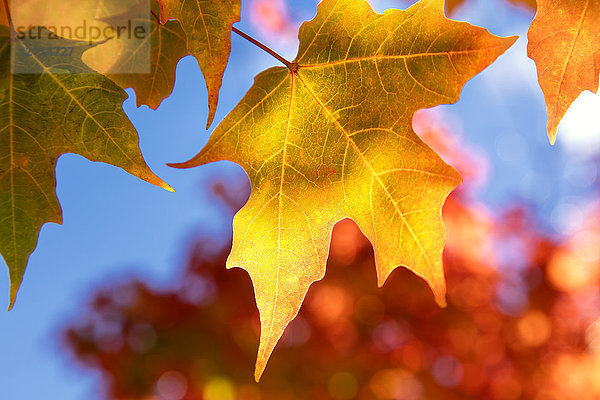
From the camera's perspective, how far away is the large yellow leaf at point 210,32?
0.64m

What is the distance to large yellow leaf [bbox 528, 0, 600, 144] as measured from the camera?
2.40ft

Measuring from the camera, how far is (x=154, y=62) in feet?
3.06

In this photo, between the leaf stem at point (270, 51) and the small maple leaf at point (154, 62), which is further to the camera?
the small maple leaf at point (154, 62)

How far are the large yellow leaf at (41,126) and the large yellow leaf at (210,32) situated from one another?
0.15 metres

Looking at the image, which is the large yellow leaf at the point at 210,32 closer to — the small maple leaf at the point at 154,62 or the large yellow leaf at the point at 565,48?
the small maple leaf at the point at 154,62

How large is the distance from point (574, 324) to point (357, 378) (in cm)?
284

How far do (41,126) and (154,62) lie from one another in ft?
0.90

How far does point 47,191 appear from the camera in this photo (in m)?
0.78

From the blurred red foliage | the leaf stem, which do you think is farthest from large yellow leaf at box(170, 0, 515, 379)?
the blurred red foliage

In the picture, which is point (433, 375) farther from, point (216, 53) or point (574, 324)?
point (216, 53)

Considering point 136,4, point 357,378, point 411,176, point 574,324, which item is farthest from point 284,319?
point 574,324
